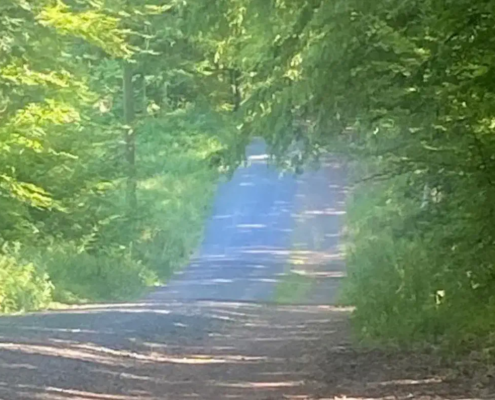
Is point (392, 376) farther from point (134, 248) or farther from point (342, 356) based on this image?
point (134, 248)

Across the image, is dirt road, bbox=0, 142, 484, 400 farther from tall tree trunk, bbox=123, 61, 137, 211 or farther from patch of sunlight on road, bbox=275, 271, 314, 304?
tall tree trunk, bbox=123, 61, 137, 211

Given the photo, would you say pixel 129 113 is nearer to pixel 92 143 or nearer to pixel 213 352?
pixel 92 143

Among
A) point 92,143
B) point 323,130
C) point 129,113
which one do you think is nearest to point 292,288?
point 92,143

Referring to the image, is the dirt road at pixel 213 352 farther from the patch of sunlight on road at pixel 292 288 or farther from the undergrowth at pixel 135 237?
the undergrowth at pixel 135 237

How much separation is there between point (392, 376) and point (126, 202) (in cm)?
1966

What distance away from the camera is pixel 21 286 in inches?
837

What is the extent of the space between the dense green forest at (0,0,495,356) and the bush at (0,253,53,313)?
0.04m

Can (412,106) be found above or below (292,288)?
above

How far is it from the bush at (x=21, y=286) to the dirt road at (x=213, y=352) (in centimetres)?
205

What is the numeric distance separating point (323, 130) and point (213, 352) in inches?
128

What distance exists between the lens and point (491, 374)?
9.80 m

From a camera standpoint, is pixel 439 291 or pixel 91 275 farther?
pixel 91 275

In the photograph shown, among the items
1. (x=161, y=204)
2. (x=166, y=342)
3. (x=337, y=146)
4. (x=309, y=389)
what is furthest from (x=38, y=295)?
(x=161, y=204)

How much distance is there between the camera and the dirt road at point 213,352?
407 inches
